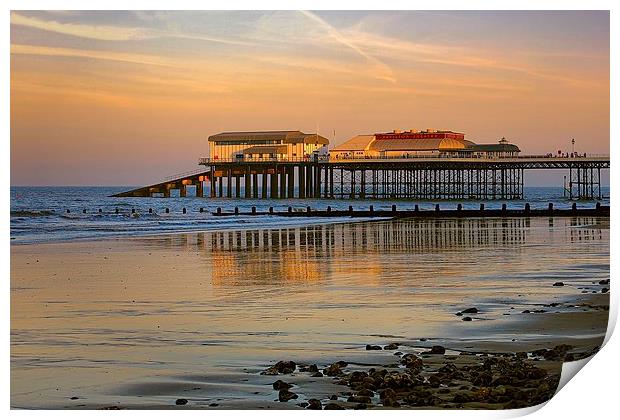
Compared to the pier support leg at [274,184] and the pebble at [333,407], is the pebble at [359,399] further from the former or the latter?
the pier support leg at [274,184]

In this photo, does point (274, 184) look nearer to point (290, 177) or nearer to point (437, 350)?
point (290, 177)

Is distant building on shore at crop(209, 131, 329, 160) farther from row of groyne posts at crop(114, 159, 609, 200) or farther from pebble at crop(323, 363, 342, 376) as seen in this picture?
pebble at crop(323, 363, 342, 376)

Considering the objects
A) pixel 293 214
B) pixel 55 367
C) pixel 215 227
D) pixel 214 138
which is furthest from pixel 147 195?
pixel 55 367

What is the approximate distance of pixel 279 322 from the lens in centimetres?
878

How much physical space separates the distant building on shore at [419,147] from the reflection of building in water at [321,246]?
27467 millimetres

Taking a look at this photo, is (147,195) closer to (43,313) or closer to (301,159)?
(301,159)

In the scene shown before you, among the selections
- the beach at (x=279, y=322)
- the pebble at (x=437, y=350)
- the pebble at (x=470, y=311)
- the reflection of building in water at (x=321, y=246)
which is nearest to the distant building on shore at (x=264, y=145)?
the reflection of building in water at (x=321, y=246)

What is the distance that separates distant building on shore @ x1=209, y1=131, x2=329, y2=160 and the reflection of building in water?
2762cm

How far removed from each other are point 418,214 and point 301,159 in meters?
19.2

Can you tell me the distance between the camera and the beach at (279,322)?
21.7 feet

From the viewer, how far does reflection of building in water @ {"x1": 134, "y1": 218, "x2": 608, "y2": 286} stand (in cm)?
1281

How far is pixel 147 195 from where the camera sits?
Result: 58125 millimetres

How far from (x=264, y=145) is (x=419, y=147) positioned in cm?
841

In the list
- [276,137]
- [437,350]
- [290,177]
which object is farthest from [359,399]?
[290,177]
